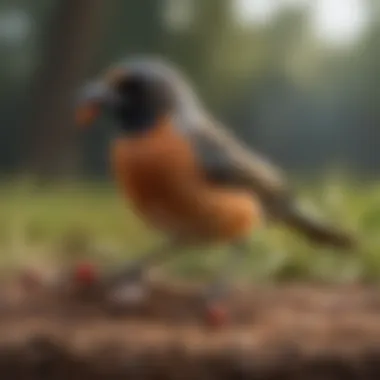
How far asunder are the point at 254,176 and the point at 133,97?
0.15 meters

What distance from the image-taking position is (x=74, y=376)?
3.09 ft

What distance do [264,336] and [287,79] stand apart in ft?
0.88

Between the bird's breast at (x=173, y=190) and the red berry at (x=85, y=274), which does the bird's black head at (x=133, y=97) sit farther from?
the red berry at (x=85, y=274)

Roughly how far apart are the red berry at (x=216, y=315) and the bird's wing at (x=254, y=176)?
11cm

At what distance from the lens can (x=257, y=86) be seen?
991mm

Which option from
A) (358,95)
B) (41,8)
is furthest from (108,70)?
(358,95)

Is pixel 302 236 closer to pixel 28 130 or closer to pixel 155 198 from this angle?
pixel 155 198

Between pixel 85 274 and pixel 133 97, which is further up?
pixel 133 97

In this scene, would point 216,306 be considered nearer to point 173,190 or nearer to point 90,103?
point 173,190

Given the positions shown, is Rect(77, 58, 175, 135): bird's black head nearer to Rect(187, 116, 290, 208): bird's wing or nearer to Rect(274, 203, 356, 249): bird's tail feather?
Rect(187, 116, 290, 208): bird's wing

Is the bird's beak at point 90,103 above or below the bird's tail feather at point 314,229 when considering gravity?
above

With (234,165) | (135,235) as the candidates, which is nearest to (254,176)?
(234,165)

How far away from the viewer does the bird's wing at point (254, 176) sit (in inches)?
38.3

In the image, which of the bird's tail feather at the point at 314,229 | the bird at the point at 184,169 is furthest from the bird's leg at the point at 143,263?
the bird's tail feather at the point at 314,229
